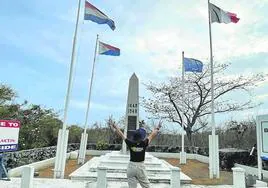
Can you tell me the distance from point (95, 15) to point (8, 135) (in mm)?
6129

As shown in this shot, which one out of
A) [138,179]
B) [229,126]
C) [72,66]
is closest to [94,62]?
[72,66]

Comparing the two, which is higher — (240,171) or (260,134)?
(260,134)

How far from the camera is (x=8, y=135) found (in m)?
10.2

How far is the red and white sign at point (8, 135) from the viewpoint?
9938 millimetres

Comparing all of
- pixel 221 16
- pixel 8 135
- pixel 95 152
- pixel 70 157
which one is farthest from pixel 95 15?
pixel 95 152

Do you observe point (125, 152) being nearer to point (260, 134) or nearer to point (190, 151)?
point (260, 134)

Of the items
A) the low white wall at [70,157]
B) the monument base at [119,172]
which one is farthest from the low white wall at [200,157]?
the monument base at [119,172]

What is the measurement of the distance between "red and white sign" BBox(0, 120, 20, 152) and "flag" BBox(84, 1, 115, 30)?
540 centimetres

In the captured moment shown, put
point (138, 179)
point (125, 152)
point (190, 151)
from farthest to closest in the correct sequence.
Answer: point (190, 151), point (125, 152), point (138, 179)

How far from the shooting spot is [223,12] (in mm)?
13906

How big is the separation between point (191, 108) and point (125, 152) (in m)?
12.6

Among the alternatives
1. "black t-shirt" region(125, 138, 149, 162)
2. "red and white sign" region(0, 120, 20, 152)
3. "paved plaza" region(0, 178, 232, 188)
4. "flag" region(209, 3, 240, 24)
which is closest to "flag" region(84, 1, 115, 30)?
"flag" region(209, 3, 240, 24)

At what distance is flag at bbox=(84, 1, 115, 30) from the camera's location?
13188 mm

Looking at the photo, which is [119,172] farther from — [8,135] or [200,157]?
[200,157]
